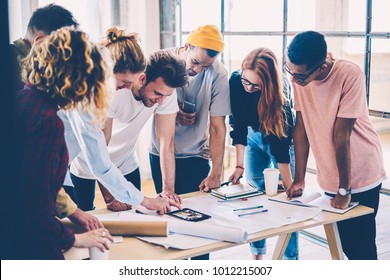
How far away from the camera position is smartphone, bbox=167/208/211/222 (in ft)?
6.12

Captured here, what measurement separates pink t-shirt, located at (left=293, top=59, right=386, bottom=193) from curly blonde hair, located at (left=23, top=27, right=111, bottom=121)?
906 mm

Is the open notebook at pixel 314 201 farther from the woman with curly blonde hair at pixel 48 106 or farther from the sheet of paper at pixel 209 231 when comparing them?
the woman with curly blonde hair at pixel 48 106

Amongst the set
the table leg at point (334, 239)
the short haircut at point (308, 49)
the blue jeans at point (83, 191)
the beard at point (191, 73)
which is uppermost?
the short haircut at point (308, 49)

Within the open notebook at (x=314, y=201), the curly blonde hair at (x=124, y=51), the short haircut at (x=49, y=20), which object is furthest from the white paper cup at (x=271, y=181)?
the short haircut at (x=49, y=20)

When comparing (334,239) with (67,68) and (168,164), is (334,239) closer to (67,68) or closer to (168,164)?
(168,164)

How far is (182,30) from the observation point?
4.23 metres

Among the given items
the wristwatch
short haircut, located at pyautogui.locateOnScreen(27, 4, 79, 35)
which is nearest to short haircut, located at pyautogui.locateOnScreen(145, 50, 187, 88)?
short haircut, located at pyautogui.locateOnScreen(27, 4, 79, 35)

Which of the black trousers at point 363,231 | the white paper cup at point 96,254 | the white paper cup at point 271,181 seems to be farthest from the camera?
the white paper cup at point 271,181

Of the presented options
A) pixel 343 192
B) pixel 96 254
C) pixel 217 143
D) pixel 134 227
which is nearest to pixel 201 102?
pixel 217 143

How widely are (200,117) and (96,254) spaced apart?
1029mm

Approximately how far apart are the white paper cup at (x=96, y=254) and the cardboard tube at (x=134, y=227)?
0.20 m

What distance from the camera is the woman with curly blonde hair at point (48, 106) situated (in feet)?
4.36

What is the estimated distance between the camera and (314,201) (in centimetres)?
208
